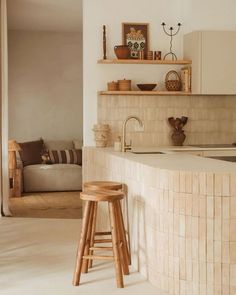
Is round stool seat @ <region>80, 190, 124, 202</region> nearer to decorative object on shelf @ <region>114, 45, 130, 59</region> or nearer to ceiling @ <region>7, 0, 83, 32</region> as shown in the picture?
decorative object on shelf @ <region>114, 45, 130, 59</region>

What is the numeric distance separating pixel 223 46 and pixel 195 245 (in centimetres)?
315

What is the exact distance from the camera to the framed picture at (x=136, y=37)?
21.7ft

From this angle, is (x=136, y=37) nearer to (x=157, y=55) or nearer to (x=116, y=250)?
(x=157, y=55)

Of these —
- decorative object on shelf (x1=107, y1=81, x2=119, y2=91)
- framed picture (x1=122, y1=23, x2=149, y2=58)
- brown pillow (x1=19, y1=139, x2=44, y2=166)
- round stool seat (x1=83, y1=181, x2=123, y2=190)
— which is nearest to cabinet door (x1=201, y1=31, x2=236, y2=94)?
framed picture (x1=122, y1=23, x2=149, y2=58)

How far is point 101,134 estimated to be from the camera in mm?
6422

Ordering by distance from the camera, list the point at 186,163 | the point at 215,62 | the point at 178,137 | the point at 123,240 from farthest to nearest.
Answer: the point at 178,137, the point at 215,62, the point at 123,240, the point at 186,163

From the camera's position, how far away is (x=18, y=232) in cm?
624

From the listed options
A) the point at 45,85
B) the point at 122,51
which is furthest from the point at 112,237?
the point at 45,85

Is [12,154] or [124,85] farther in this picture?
[12,154]

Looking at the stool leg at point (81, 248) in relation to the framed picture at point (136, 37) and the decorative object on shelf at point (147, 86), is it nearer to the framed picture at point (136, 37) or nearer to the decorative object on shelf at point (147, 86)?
the decorative object on shelf at point (147, 86)

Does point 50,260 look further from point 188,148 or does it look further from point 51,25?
point 51,25

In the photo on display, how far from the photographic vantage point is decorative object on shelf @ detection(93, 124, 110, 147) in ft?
21.1

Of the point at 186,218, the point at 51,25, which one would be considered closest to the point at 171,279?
the point at 186,218

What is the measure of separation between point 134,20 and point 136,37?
0.20 meters
